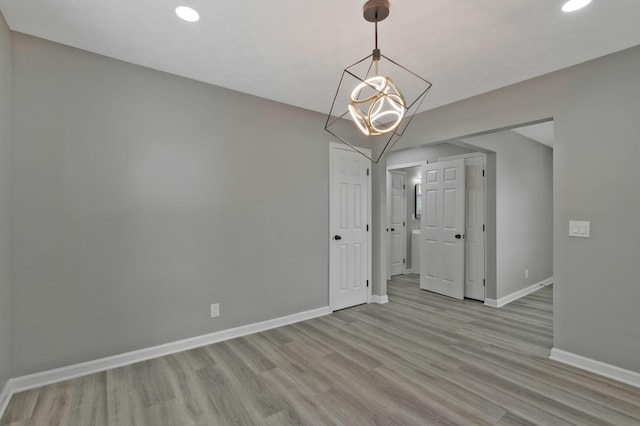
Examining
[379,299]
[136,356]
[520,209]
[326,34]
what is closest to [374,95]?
[326,34]

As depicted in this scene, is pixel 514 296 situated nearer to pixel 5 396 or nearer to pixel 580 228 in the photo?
pixel 580 228

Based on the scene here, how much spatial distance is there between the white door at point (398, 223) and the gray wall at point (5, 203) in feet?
18.1

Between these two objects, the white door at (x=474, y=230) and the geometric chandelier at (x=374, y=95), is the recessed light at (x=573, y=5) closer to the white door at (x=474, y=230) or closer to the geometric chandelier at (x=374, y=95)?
the geometric chandelier at (x=374, y=95)

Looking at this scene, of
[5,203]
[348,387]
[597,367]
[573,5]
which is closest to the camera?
[573,5]

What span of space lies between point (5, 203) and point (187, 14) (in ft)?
5.95

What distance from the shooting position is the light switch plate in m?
2.51

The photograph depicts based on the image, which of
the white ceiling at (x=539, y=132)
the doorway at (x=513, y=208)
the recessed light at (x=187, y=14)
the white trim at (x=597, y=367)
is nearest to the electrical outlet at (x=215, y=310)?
the recessed light at (x=187, y=14)

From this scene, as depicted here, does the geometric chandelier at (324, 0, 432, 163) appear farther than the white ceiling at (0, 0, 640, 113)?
No

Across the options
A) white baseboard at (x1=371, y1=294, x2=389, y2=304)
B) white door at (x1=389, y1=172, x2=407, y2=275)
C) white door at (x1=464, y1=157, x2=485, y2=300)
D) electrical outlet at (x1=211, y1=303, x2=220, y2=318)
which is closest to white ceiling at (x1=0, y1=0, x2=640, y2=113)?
white door at (x1=464, y1=157, x2=485, y2=300)

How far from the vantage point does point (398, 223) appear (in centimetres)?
635

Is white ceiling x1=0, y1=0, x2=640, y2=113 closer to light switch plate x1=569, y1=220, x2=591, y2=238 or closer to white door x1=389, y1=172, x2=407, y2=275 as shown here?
light switch plate x1=569, y1=220, x2=591, y2=238

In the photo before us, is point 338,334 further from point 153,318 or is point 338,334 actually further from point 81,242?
point 81,242

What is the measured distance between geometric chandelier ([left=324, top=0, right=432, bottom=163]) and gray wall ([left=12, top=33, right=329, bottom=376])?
818 millimetres

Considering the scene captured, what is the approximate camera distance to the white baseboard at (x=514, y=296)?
420 centimetres
